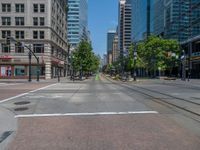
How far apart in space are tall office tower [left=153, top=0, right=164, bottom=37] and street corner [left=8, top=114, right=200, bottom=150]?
349 ft

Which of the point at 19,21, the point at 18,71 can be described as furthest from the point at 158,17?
the point at 18,71

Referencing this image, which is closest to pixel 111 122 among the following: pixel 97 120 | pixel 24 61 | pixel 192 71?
pixel 97 120

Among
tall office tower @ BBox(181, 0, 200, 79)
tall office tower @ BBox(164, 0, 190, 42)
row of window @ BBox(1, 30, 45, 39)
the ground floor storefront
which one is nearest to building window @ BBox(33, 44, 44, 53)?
row of window @ BBox(1, 30, 45, 39)

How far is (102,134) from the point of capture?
962 centimetres

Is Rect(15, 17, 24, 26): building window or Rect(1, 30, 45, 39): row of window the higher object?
Rect(15, 17, 24, 26): building window

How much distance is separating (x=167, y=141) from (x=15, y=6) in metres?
65.7

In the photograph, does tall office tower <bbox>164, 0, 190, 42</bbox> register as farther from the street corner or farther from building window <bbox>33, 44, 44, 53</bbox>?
the street corner

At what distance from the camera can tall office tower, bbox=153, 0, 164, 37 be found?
116m

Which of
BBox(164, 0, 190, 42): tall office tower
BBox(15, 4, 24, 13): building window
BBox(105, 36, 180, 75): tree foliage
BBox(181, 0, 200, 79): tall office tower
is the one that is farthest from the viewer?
BBox(164, 0, 190, 42): tall office tower

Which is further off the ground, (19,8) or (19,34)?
(19,8)

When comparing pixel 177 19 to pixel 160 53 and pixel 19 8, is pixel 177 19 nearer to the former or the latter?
pixel 160 53

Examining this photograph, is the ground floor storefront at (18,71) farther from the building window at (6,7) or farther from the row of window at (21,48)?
the building window at (6,7)

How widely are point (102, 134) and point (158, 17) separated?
378ft

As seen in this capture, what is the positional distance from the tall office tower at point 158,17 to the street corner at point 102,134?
10638 cm
